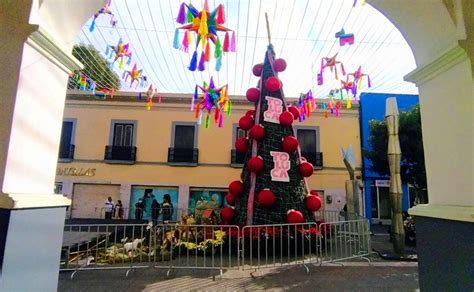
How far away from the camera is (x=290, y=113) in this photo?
7738mm

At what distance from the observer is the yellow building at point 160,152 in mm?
15188

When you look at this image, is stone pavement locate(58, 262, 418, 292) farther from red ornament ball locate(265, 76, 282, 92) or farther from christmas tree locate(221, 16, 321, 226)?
red ornament ball locate(265, 76, 282, 92)

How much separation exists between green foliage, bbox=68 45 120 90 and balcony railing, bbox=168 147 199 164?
4433 millimetres

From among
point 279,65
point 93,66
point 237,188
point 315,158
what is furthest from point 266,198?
point 315,158

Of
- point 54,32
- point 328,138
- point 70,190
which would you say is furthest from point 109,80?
point 328,138

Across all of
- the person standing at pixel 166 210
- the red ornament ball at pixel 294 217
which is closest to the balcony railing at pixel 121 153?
the person standing at pixel 166 210

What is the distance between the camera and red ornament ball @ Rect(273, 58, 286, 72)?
25.9 ft

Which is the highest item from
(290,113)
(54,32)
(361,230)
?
(290,113)

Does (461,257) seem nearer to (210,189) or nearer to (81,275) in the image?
(81,275)

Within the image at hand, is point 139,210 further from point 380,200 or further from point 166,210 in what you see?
point 380,200

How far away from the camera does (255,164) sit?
714 centimetres

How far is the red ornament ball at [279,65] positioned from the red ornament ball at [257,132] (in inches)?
62.2

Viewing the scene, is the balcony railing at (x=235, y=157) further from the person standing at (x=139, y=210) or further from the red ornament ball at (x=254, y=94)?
the red ornament ball at (x=254, y=94)

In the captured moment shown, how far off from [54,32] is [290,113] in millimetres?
5730
